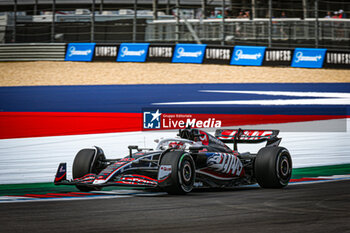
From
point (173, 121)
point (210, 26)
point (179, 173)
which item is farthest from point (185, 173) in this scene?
point (210, 26)

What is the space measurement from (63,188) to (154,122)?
22.3 ft

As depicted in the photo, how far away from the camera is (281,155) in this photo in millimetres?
8812

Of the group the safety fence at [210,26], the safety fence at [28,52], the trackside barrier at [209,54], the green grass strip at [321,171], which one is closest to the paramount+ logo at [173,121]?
the green grass strip at [321,171]

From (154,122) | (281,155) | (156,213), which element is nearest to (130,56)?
(154,122)

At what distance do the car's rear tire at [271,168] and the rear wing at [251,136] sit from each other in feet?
2.42

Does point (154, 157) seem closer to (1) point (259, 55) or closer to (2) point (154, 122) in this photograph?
(2) point (154, 122)

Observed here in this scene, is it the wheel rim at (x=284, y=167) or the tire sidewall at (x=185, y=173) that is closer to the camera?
the tire sidewall at (x=185, y=173)

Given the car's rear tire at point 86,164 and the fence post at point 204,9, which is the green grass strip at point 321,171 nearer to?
the car's rear tire at point 86,164

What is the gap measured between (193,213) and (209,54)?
1773cm

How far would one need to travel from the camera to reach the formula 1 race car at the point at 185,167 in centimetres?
762

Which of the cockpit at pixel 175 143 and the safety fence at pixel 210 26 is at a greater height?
the safety fence at pixel 210 26

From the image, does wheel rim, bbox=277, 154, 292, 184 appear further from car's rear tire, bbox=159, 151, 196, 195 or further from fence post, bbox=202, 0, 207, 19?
fence post, bbox=202, 0, 207, 19

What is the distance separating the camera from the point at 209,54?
76.8 ft

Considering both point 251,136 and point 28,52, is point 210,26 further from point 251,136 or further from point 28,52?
point 251,136
